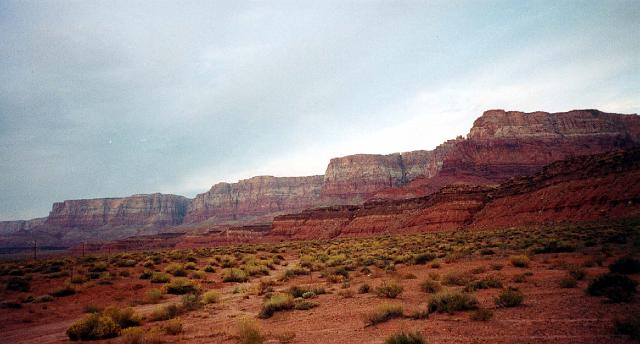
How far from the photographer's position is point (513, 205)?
182 feet

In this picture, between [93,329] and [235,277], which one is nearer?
[93,329]

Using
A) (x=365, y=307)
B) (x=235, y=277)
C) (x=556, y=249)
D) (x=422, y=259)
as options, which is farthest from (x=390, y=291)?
(x=556, y=249)

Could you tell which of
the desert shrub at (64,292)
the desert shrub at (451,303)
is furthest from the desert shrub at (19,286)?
the desert shrub at (451,303)

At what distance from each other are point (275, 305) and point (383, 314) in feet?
12.3

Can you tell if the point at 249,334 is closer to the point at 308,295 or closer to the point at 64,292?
the point at 308,295

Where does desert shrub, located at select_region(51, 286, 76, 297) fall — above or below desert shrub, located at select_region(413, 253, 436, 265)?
above

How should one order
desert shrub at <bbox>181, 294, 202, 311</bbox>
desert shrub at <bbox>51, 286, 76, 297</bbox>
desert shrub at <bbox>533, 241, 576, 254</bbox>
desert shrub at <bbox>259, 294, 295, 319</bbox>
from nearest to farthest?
1. desert shrub at <bbox>259, 294, 295, 319</bbox>
2. desert shrub at <bbox>181, 294, 202, 311</bbox>
3. desert shrub at <bbox>51, 286, 76, 297</bbox>
4. desert shrub at <bbox>533, 241, 576, 254</bbox>

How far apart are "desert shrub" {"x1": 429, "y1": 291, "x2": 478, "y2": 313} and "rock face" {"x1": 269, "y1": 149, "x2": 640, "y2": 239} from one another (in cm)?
4042

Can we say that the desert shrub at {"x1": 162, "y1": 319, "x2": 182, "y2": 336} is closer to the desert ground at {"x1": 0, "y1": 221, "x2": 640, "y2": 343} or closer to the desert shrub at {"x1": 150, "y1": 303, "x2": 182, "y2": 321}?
the desert ground at {"x1": 0, "y1": 221, "x2": 640, "y2": 343}

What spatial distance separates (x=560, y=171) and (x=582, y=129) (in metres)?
75.0

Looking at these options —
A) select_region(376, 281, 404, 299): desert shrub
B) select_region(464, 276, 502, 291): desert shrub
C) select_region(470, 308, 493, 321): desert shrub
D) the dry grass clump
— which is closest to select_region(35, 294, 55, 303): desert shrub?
the dry grass clump

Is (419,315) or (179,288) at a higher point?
(419,315)

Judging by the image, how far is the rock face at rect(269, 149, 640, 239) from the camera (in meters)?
42.0

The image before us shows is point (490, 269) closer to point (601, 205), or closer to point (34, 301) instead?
point (34, 301)
